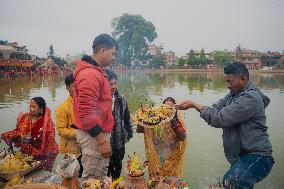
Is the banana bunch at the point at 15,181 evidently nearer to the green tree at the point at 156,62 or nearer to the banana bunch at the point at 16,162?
the banana bunch at the point at 16,162

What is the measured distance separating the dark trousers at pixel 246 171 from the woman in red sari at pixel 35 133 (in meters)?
2.87

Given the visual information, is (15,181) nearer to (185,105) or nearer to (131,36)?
(185,105)

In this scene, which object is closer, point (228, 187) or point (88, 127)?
point (88, 127)

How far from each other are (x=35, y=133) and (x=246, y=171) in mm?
3214

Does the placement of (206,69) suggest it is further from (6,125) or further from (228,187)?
(228,187)

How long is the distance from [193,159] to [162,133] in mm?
3069

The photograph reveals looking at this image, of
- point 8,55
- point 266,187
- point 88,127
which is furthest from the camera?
point 8,55

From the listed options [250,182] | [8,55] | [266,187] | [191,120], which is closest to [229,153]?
[250,182]

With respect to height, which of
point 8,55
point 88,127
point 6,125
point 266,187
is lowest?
point 266,187

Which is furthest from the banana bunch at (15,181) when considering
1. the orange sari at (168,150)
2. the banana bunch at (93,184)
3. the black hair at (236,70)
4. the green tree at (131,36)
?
the green tree at (131,36)

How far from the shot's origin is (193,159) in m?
6.88

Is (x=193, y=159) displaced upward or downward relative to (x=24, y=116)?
downward

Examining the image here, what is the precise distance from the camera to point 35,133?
4492 millimetres

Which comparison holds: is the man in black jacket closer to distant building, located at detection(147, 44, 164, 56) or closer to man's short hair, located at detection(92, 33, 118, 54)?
man's short hair, located at detection(92, 33, 118, 54)
